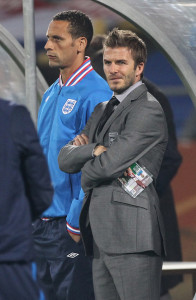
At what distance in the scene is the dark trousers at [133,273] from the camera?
3.44 m

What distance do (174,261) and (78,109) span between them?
146 cm

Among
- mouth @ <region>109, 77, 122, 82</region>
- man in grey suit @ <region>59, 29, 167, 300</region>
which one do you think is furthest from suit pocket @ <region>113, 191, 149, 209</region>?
mouth @ <region>109, 77, 122, 82</region>

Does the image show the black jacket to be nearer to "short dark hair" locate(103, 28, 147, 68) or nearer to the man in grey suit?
the man in grey suit

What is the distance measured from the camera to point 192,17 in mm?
4043

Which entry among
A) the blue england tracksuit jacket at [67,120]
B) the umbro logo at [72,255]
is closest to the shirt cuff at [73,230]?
the blue england tracksuit jacket at [67,120]

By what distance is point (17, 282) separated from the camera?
265 centimetres

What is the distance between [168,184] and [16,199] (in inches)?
92.1

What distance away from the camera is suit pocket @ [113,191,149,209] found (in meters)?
3.43

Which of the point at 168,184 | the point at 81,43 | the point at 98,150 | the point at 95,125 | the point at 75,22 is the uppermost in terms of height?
the point at 75,22

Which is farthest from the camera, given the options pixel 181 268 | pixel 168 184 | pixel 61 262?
pixel 168 184

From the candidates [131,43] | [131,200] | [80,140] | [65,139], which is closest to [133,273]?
[131,200]

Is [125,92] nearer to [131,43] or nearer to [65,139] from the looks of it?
[131,43]

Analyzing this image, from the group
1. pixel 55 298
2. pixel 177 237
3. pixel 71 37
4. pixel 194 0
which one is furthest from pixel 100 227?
pixel 177 237

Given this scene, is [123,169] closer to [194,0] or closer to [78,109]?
[78,109]
